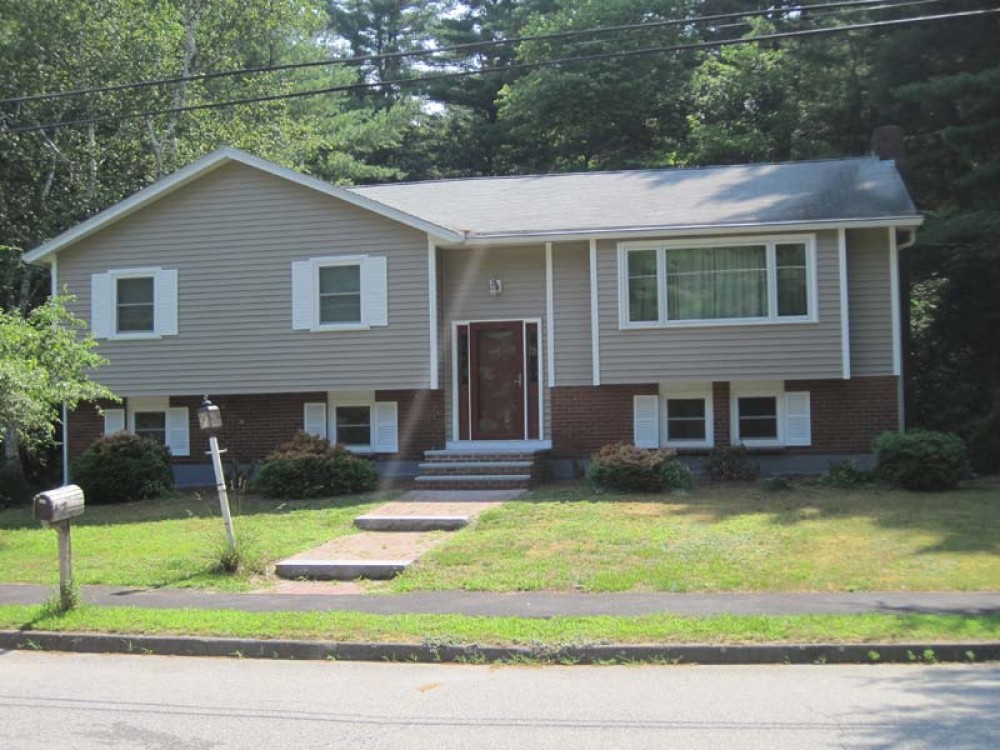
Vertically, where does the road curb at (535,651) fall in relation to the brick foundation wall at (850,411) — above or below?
below

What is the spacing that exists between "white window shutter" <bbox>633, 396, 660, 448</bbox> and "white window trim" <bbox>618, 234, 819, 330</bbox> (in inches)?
55.9

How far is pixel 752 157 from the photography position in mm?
29844

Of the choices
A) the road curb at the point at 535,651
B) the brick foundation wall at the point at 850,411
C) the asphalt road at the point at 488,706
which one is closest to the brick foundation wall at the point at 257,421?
the brick foundation wall at the point at 850,411

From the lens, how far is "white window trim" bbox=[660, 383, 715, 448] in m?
17.3

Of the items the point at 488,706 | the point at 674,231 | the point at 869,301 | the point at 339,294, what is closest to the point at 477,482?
the point at 339,294

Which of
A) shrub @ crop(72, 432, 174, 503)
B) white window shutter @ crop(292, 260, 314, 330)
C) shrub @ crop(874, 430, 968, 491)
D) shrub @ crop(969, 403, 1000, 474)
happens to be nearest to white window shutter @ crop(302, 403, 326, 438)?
white window shutter @ crop(292, 260, 314, 330)

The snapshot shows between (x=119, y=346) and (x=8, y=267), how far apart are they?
6098 mm

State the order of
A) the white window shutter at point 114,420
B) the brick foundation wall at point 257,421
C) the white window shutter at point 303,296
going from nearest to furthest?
the white window shutter at point 303,296
the brick foundation wall at point 257,421
the white window shutter at point 114,420

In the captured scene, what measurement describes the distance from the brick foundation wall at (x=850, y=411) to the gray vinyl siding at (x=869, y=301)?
0.27 metres

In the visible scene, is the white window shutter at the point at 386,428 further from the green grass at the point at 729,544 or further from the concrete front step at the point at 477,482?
the green grass at the point at 729,544

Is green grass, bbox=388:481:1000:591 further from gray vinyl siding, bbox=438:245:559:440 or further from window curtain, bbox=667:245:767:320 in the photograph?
gray vinyl siding, bbox=438:245:559:440

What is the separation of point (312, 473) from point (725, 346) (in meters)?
7.18

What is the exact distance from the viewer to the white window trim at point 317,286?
17.3 m

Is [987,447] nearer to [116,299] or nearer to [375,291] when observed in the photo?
[375,291]
